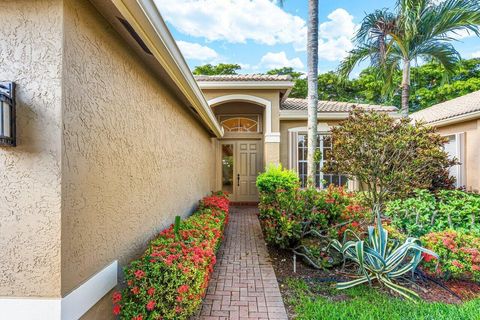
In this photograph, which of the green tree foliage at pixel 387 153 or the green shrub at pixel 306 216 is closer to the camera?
the green tree foliage at pixel 387 153

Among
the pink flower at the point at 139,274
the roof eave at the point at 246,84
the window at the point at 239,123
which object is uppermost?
the roof eave at the point at 246,84

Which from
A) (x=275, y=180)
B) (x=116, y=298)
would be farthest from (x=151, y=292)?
(x=275, y=180)

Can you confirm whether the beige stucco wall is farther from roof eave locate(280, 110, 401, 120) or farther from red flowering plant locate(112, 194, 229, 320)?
red flowering plant locate(112, 194, 229, 320)

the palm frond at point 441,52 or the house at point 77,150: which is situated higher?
the palm frond at point 441,52

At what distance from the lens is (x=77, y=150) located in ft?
6.64

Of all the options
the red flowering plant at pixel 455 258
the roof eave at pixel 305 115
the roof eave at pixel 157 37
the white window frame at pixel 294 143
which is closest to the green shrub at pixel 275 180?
the white window frame at pixel 294 143

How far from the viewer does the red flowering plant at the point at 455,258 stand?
4.15 m

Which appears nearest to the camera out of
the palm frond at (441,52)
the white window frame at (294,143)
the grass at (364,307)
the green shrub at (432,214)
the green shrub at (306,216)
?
the grass at (364,307)

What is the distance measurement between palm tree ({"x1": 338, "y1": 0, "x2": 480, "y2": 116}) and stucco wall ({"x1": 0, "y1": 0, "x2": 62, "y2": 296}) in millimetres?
11389

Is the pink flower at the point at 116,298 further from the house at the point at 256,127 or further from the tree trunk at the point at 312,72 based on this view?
the house at the point at 256,127

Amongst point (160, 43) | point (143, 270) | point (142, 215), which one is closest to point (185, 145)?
point (142, 215)

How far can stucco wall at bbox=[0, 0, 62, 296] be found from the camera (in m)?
1.81

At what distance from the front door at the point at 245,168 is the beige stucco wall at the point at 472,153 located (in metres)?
8.19

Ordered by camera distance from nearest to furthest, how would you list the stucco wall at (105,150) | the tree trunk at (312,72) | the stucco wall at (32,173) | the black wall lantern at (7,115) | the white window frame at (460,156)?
1. the black wall lantern at (7,115)
2. the stucco wall at (32,173)
3. the stucco wall at (105,150)
4. the tree trunk at (312,72)
5. the white window frame at (460,156)
